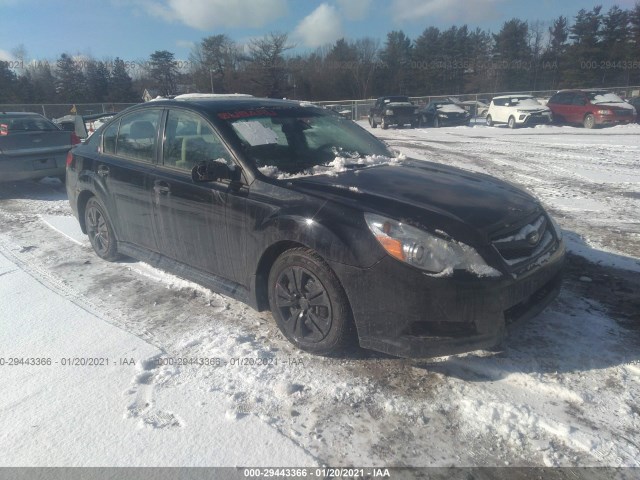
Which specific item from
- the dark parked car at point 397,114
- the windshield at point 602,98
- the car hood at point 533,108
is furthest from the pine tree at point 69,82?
the windshield at point 602,98

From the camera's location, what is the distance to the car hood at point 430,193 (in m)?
2.87

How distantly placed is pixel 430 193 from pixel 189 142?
2.03 metres

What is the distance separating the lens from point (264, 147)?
3.60 m

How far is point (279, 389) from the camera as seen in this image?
2.81 m

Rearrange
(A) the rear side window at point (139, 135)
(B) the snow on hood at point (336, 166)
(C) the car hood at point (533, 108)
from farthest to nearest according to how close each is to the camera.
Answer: (C) the car hood at point (533, 108) → (A) the rear side window at point (139, 135) → (B) the snow on hood at point (336, 166)

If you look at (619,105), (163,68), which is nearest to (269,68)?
(163,68)

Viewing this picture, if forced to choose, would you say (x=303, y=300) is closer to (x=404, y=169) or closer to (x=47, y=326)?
(x=404, y=169)

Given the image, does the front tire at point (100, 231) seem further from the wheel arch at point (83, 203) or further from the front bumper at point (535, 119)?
the front bumper at point (535, 119)

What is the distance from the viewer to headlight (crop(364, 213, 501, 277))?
2617 mm

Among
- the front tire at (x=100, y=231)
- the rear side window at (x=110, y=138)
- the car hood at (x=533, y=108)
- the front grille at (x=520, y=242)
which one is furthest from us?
the car hood at (x=533, y=108)

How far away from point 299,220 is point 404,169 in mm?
1228

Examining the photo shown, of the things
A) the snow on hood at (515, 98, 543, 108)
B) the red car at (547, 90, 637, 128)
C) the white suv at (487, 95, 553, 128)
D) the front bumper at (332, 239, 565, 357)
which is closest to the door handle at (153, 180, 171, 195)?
the front bumper at (332, 239, 565, 357)

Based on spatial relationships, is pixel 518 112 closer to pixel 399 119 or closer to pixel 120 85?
pixel 399 119

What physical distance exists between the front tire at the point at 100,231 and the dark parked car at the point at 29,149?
4258mm
